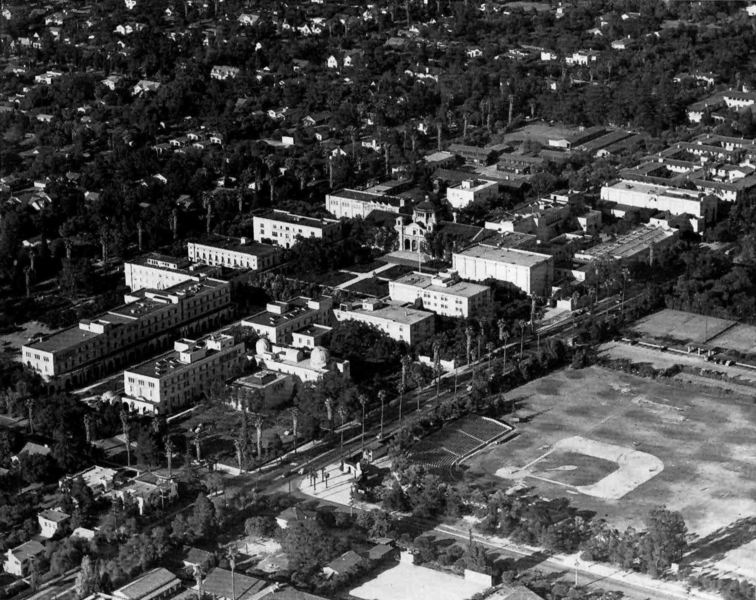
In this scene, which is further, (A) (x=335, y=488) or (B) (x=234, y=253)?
(B) (x=234, y=253)

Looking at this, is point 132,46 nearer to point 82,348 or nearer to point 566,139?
point 566,139

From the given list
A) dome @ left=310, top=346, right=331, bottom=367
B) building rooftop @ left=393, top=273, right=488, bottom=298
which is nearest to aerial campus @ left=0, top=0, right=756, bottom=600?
dome @ left=310, top=346, right=331, bottom=367

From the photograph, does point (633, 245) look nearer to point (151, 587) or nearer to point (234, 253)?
point (234, 253)

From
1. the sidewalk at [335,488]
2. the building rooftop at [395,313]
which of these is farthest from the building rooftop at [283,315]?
the sidewalk at [335,488]

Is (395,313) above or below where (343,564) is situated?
above

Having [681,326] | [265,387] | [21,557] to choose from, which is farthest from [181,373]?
[681,326]

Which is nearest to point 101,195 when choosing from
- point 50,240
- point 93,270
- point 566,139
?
point 50,240
